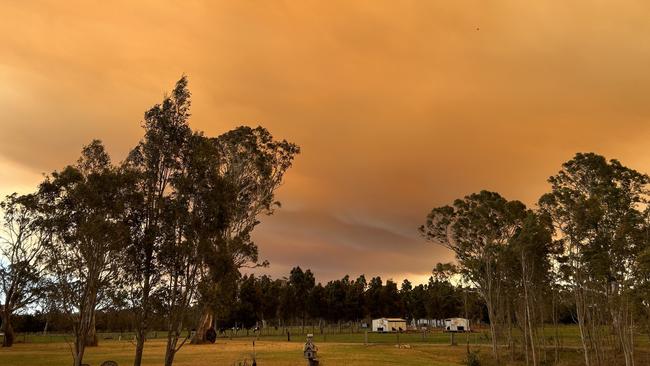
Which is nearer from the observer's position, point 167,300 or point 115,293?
point 167,300

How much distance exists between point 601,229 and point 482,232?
15.1 m

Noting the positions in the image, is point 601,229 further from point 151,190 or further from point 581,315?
point 151,190

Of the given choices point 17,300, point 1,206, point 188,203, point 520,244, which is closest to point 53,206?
point 188,203

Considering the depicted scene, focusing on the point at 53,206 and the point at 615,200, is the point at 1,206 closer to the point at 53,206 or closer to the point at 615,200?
the point at 53,206

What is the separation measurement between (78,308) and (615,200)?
39.4 meters

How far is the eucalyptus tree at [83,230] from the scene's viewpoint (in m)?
25.1

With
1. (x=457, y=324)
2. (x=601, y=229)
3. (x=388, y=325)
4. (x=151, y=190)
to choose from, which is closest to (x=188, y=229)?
(x=151, y=190)

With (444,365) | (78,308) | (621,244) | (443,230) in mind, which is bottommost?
(444,365)

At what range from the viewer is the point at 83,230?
2572 centimetres

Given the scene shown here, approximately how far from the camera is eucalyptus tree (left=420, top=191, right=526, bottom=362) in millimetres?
53031

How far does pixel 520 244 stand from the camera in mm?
46062

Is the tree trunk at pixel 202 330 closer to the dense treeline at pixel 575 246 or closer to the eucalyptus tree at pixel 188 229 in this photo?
the dense treeline at pixel 575 246

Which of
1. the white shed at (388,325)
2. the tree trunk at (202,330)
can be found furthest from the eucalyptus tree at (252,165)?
the white shed at (388,325)

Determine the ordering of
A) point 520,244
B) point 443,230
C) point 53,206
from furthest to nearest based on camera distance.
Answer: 1. point 443,230
2. point 520,244
3. point 53,206
